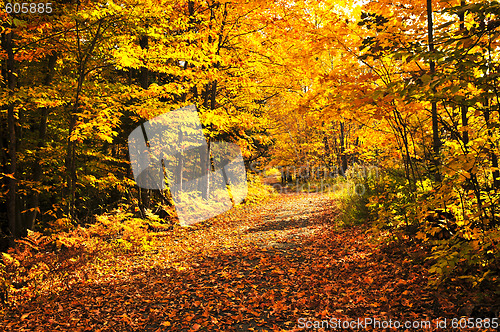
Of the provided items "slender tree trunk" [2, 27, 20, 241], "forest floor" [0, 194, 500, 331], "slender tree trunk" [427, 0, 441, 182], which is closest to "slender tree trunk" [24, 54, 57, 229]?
"slender tree trunk" [2, 27, 20, 241]

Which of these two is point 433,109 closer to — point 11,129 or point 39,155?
point 11,129

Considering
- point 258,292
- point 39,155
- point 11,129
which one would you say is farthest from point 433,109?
point 39,155

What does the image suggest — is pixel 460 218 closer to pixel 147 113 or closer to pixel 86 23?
pixel 147 113

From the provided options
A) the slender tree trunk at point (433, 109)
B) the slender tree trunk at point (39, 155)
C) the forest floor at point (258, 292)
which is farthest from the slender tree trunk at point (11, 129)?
the slender tree trunk at point (433, 109)

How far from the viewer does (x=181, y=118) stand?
12172mm

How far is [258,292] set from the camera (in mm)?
5598

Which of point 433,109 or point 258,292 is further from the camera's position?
point 258,292

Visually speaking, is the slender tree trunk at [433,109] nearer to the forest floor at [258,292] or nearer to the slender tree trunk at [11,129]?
the forest floor at [258,292]

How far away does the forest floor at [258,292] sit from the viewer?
14.3 feet

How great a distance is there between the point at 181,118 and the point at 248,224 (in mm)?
4885

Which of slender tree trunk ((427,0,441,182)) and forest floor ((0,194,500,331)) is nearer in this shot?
forest floor ((0,194,500,331))

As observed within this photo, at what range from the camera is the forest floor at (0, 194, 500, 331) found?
435cm

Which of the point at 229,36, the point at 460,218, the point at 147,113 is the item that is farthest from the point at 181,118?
the point at 460,218

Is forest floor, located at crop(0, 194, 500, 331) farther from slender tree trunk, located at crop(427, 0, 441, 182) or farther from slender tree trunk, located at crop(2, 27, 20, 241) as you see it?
slender tree trunk, located at crop(2, 27, 20, 241)
